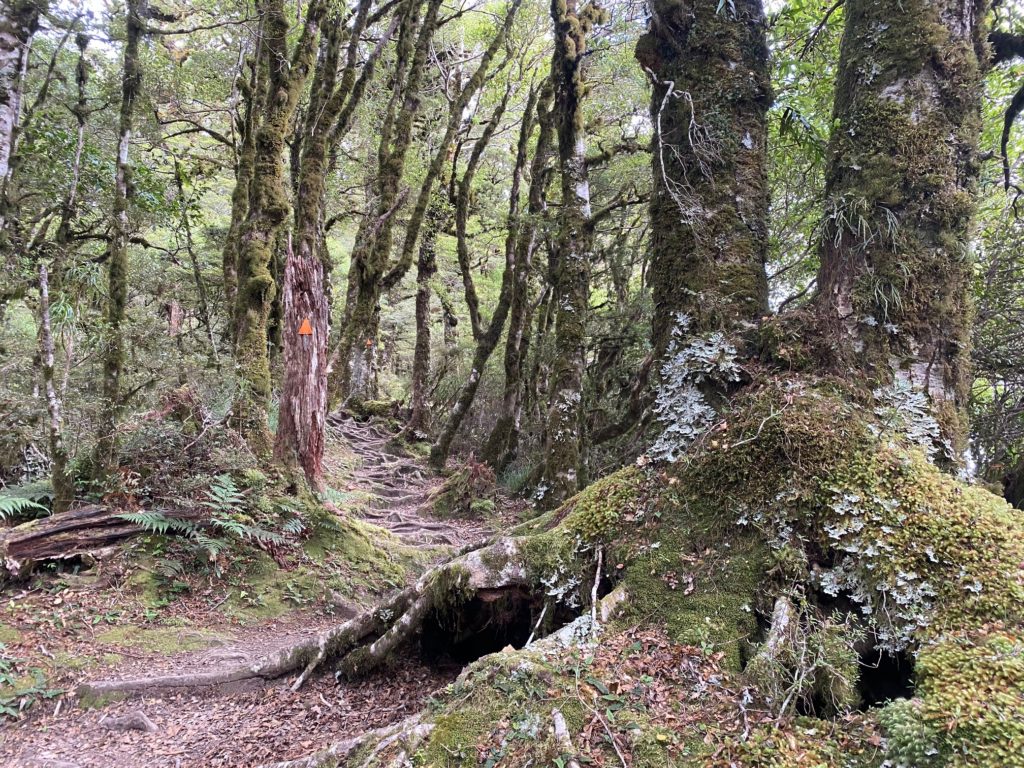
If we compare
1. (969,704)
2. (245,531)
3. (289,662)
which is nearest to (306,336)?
(245,531)

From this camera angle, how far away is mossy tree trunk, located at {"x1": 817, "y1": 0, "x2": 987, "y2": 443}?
299 cm

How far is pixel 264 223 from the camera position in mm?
7793

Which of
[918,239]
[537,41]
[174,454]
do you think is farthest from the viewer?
[537,41]

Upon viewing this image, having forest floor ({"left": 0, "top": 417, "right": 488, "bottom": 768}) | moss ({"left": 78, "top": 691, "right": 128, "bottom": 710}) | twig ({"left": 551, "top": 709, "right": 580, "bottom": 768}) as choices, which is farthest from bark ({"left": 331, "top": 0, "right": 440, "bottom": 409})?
twig ({"left": 551, "top": 709, "right": 580, "bottom": 768})

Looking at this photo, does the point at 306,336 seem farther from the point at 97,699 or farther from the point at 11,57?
the point at 97,699

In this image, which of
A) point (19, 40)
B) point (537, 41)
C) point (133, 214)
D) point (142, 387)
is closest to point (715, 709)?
point (142, 387)

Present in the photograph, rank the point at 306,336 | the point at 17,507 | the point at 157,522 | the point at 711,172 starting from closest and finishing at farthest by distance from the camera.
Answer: the point at 711,172, the point at 17,507, the point at 157,522, the point at 306,336

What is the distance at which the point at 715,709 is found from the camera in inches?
87.0

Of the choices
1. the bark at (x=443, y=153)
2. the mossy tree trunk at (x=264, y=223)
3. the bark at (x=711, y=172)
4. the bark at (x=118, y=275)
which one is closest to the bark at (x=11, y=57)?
the bark at (x=118, y=275)

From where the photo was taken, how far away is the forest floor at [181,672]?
360 cm

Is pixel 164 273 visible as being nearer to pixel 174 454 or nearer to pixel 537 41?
pixel 174 454

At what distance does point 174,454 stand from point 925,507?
6.88 m

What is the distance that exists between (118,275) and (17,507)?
Answer: 2.71m

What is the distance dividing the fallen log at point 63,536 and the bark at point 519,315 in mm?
7576
